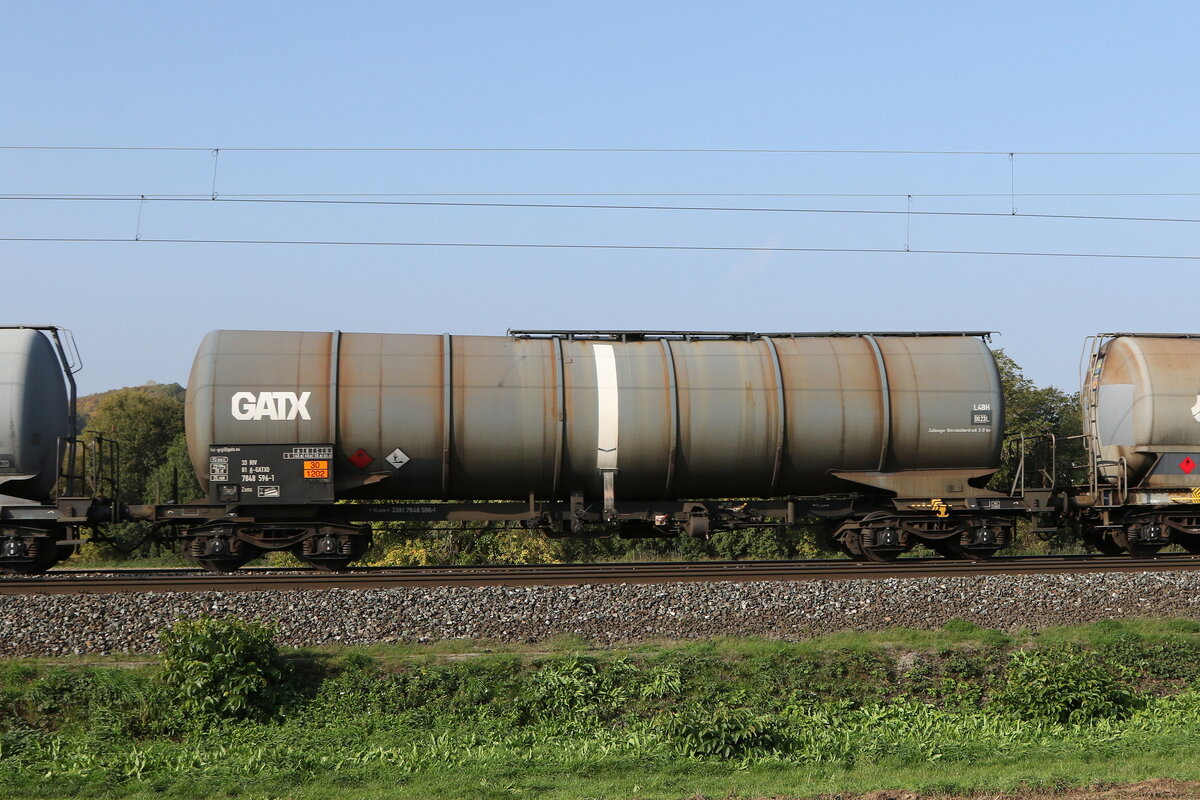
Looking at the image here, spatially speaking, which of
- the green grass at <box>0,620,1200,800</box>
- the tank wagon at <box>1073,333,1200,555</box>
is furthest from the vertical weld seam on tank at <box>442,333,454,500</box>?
the tank wagon at <box>1073,333,1200,555</box>

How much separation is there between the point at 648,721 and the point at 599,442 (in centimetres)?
689

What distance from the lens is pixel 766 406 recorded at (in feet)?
57.8

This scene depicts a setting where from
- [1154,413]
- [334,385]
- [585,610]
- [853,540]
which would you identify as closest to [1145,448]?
[1154,413]

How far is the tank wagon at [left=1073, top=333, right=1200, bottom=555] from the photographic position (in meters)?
18.4

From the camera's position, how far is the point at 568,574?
16.2 metres

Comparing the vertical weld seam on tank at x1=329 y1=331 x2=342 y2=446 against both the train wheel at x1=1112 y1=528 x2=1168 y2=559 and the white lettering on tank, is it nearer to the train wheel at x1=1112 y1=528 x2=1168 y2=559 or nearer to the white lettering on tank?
the white lettering on tank

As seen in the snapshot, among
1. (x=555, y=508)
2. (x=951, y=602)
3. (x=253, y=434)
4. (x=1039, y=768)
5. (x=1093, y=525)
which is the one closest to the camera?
(x=1039, y=768)

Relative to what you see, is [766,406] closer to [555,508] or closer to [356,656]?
[555,508]

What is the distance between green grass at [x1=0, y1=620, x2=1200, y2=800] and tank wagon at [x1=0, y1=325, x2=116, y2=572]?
574 centimetres

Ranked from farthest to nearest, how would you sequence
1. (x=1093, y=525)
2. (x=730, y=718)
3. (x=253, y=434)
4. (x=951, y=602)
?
1. (x=1093, y=525)
2. (x=253, y=434)
3. (x=951, y=602)
4. (x=730, y=718)

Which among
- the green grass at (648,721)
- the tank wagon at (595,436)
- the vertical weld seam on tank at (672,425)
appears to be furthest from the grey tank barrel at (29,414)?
the vertical weld seam on tank at (672,425)

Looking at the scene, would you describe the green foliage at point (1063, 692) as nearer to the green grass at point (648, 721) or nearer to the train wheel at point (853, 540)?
the green grass at point (648, 721)

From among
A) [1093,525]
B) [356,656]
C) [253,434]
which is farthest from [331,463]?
[1093,525]

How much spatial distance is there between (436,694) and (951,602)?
23.4ft
